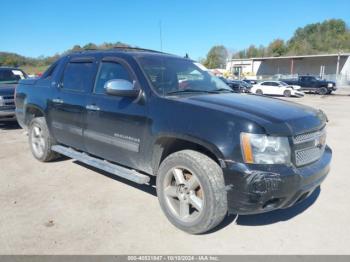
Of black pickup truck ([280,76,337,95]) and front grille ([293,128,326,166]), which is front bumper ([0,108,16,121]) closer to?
front grille ([293,128,326,166])

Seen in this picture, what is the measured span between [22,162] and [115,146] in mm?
2734

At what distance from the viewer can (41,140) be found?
5.93 metres

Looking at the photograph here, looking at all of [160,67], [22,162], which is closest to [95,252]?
[160,67]

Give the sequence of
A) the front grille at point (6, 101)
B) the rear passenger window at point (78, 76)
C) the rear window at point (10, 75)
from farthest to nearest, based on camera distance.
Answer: the rear window at point (10, 75)
the front grille at point (6, 101)
the rear passenger window at point (78, 76)

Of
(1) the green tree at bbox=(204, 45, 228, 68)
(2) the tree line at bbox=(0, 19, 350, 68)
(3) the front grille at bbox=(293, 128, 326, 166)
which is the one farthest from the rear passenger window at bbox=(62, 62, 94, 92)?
(1) the green tree at bbox=(204, 45, 228, 68)

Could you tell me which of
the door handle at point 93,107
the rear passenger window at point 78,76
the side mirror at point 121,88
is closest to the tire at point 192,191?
the side mirror at point 121,88

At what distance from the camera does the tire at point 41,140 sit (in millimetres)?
5738

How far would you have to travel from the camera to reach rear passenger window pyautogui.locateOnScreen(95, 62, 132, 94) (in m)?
4.30

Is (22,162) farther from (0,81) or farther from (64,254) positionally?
(0,81)

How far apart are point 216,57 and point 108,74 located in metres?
98.8

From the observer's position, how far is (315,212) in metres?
4.14

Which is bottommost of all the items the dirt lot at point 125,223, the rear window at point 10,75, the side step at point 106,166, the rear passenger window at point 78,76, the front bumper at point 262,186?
the dirt lot at point 125,223

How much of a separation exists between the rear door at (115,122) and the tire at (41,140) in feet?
4.22

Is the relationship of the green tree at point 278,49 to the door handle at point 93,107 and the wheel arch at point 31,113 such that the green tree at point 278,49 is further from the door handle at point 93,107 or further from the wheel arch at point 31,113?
the door handle at point 93,107
